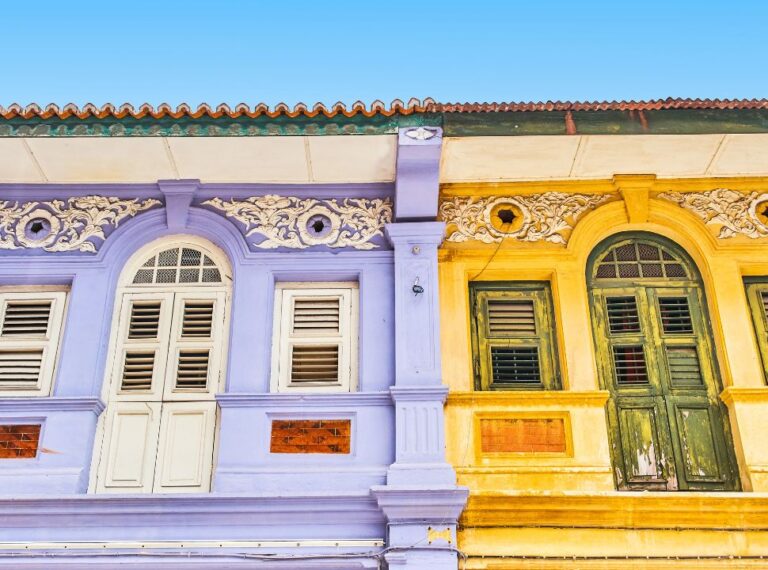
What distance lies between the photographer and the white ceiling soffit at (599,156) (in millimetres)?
7781

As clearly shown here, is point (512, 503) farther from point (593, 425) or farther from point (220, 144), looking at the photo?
point (220, 144)

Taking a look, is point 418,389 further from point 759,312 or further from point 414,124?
point 759,312

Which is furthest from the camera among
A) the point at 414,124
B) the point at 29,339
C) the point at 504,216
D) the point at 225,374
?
the point at 504,216

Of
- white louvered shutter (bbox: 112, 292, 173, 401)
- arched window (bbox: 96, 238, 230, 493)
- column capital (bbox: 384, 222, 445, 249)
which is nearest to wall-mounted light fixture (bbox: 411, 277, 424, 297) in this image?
column capital (bbox: 384, 222, 445, 249)

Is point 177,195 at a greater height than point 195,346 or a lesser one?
greater

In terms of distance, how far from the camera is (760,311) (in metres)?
7.83

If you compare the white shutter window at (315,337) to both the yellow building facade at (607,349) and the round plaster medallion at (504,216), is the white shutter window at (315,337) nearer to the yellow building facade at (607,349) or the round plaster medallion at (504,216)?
the yellow building facade at (607,349)

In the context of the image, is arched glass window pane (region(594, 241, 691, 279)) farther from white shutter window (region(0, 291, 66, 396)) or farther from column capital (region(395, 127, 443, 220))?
white shutter window (region(0, 291, 66, 396))

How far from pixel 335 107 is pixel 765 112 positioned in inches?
141

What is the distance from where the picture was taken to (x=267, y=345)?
297 inches

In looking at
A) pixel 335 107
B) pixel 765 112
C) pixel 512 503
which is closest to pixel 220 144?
→ pixel 335 107

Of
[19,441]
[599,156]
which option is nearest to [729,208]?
[599,156]

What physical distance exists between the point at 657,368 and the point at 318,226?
314cm

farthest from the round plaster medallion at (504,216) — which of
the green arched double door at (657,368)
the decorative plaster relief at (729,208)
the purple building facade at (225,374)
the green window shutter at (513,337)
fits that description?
the decorative plaster relief at (729,208)
